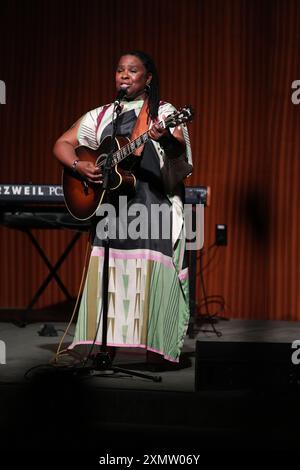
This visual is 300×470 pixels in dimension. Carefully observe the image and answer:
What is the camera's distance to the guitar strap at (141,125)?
13.1ft

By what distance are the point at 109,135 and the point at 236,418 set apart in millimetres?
1433

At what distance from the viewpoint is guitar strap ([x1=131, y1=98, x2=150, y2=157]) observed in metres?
4.00

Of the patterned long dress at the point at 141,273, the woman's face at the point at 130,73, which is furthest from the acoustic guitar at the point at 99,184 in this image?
Result: the woman's face at the point at 130,73

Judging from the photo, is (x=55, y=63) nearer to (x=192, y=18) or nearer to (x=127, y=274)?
(x=192, y=18)

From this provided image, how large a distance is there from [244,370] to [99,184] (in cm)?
109

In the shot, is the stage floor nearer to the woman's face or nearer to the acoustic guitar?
the acoustic guitar

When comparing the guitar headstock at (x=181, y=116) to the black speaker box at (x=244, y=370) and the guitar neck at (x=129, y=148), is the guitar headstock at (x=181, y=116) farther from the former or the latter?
the black speaker box at (x=244, y=370)

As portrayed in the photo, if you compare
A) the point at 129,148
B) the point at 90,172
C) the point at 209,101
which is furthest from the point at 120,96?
the point at 209,101

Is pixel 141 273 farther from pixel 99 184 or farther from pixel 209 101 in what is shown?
pixel 209 101

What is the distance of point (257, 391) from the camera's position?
132 inches

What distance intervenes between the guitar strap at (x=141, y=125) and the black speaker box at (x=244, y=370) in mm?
991

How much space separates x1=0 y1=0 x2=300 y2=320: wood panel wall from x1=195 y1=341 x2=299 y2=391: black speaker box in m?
2.82

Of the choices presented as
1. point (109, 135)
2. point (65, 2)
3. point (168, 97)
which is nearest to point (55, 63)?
point (65, 2)

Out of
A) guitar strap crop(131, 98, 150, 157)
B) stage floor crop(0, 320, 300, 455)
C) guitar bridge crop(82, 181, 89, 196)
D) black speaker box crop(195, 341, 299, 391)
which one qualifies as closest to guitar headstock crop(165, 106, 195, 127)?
guitar strap crop(131, 98, 150, 157)
